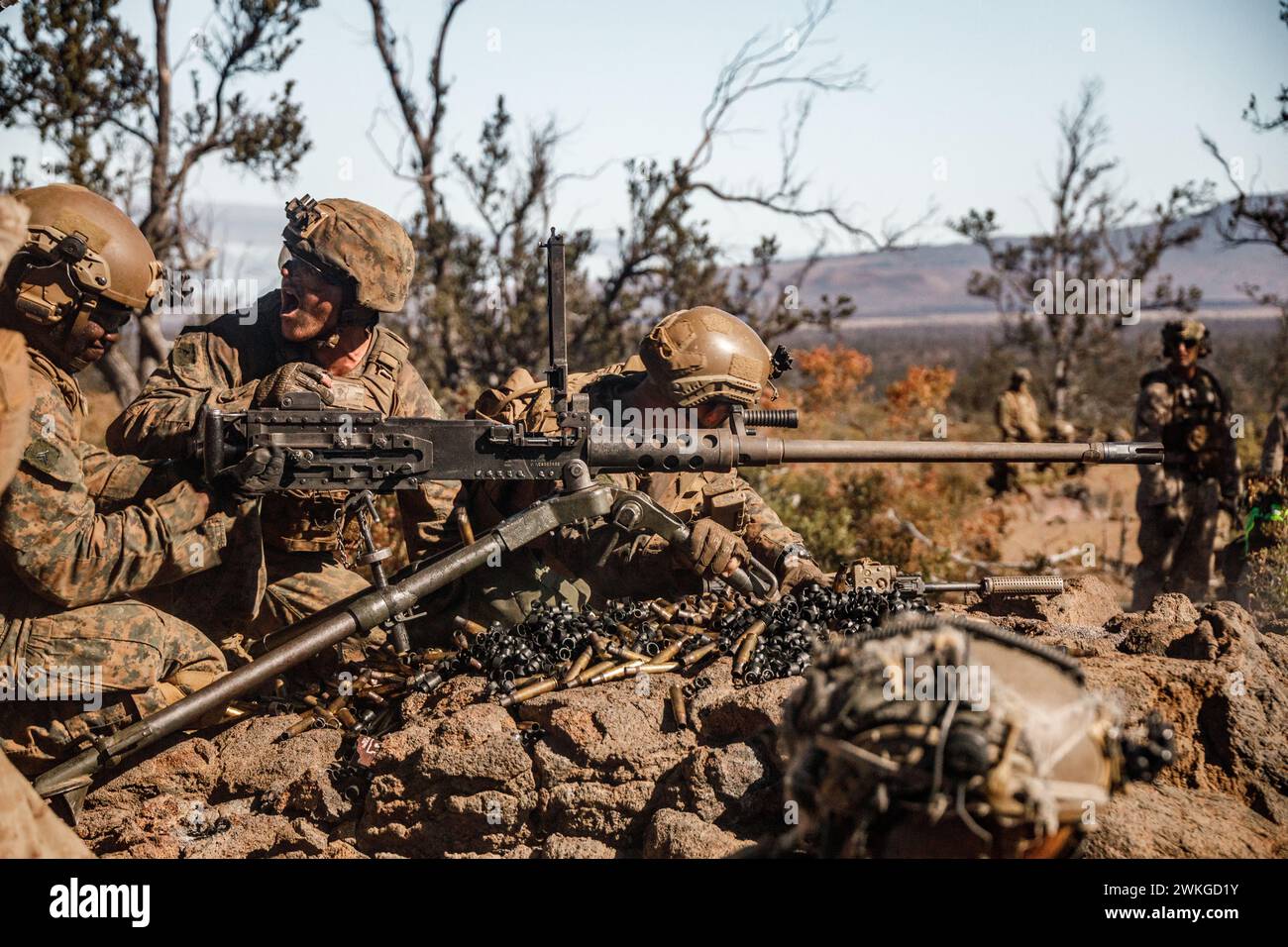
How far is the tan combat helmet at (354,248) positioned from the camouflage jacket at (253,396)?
0.40 m

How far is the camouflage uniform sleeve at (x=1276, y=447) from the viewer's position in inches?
420

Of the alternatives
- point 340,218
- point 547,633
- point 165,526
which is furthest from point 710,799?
point 340,218

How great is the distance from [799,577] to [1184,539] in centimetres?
728

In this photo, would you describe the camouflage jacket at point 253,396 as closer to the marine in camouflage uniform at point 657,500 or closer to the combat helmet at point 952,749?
the marine in camouflage uniform at point 657,500

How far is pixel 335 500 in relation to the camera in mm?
5625

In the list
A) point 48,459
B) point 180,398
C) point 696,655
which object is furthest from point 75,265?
point 696,655

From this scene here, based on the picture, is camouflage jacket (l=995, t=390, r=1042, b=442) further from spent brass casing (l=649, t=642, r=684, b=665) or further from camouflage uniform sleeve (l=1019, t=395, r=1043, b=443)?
spent brass casing (l=649, t=642, r=684, b=665)

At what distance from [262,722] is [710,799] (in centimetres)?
222

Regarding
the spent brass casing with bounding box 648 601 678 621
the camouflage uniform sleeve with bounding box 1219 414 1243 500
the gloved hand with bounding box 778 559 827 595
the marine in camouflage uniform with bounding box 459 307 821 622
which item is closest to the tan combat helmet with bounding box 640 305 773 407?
the marine in camouflage uniform with bounding box 459 307 821 622

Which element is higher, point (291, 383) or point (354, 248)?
point (354, 248)

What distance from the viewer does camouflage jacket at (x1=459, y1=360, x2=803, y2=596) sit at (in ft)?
19.0

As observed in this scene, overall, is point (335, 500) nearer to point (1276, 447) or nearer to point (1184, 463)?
point (1184, 463)

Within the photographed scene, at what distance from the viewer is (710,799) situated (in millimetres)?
4258
